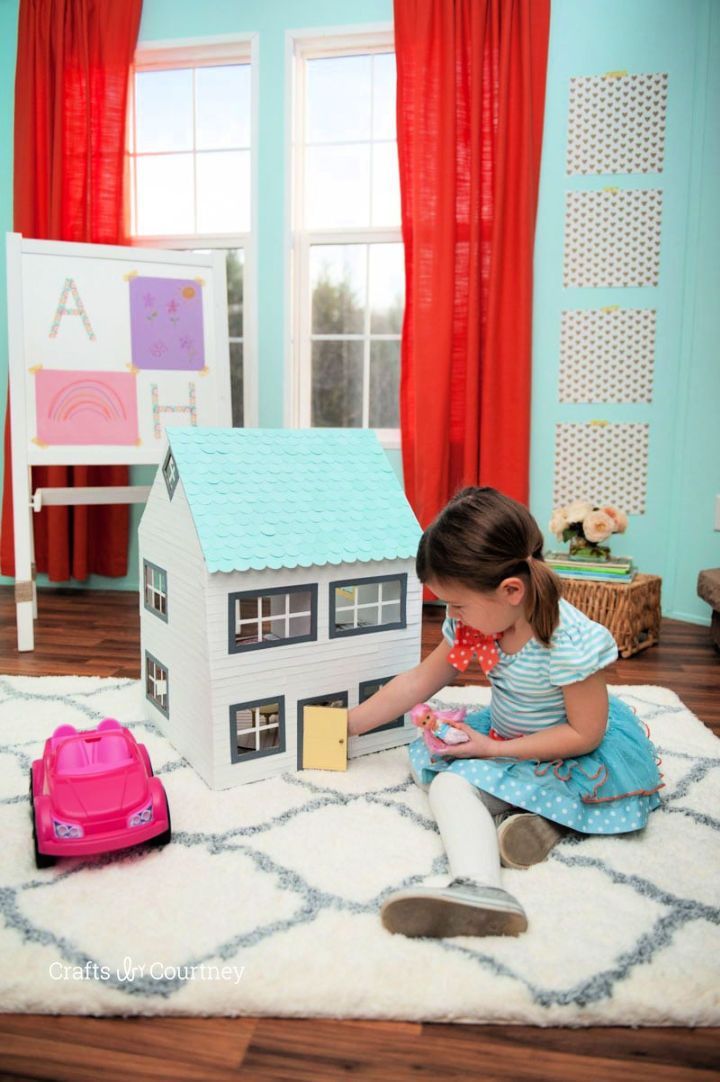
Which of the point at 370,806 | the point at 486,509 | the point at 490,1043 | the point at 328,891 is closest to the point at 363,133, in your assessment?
the point at 486,509

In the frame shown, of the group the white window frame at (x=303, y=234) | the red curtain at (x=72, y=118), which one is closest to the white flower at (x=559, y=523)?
the white window frame at (x=303, y=234)

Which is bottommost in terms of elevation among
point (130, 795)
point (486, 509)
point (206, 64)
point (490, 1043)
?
point (490, 1043)

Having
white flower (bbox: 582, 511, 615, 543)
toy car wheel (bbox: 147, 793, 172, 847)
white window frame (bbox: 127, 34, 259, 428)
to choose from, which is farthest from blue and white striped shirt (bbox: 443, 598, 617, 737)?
white window frame (bbox: 127, 34, 259, 428)

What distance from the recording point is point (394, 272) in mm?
3480

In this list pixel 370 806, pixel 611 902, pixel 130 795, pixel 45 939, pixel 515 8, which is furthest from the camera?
pixel 515 8

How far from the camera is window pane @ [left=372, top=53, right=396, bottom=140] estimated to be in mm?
3367

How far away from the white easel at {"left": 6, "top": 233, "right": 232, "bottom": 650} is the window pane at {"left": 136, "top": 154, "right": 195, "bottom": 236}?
0.78 metres

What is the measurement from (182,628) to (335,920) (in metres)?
0.69

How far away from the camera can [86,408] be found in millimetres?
2740

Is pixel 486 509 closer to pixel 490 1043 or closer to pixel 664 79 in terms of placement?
pixel 490 1043

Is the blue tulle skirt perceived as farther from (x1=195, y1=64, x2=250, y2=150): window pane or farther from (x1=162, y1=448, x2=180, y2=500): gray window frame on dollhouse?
(x1=195, y1=64, x2=250, y2=150): window pane

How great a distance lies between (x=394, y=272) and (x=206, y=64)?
1.17 m

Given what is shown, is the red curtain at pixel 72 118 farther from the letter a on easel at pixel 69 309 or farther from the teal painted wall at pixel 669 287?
the teal painted wall at pixel 669 287

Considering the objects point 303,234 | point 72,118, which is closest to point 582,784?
point 303,234
